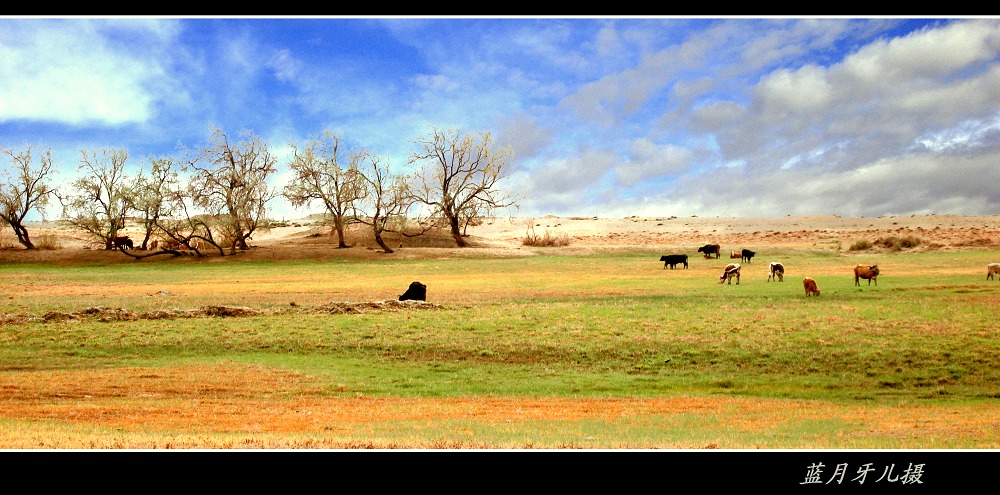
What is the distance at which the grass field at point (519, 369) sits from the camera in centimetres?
1138

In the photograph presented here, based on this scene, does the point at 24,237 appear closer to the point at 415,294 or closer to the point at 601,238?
the point at 415,294

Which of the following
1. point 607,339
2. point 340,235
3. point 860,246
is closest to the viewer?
point 607,339

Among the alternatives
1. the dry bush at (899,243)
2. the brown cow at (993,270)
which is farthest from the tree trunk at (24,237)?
the dry bush at (899,243)

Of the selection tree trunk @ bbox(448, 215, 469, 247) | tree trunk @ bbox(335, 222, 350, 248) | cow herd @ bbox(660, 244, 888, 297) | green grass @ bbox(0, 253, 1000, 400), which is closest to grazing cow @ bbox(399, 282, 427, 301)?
green grass @ bbox(0, 253, 1000, 400)

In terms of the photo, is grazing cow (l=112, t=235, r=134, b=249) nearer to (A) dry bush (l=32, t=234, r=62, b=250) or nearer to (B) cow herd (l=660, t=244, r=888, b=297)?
(A) dry bush (l=32, t=234, r=62, b=250)

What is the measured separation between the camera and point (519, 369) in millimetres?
18750

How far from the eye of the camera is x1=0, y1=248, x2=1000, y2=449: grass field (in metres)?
11.4

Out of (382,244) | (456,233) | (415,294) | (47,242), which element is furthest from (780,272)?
(47,242)

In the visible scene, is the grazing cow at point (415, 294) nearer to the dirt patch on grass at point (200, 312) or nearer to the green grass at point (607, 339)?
the green grass at point (607, 339)

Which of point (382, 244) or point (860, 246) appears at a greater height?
point (382, 244)

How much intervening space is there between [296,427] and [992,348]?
17980mm

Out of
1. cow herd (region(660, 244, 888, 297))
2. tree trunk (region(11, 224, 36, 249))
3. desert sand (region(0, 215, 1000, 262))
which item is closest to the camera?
cow herd (region(660, 244, 888, 297))

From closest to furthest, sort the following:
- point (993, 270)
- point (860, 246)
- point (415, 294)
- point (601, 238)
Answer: point (415, 294) < point (993, 270) < point (860, 246) < point (601, 238)

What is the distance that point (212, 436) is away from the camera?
10.5m
